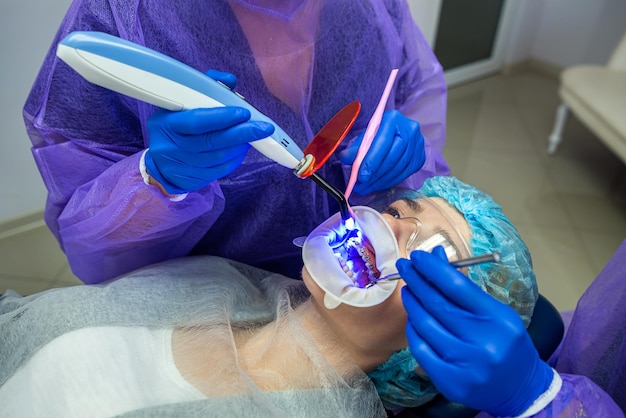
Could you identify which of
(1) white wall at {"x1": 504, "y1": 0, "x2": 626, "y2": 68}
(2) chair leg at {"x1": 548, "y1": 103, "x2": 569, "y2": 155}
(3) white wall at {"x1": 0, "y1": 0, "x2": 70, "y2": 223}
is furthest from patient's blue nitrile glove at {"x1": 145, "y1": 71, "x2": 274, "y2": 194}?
(1) white wall at {"x1": 504, "y1": 0, "x2": 626, "y2": 68}

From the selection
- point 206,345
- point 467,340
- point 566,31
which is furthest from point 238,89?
point 566,31

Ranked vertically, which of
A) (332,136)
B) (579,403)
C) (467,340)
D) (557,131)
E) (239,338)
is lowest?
(557,131)

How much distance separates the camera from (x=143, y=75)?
652 mm

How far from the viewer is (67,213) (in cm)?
97

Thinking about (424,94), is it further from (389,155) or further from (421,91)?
(389,155)

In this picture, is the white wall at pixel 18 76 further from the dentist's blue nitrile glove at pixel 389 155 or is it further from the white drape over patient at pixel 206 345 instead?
the dentist's blue nitrile glove at pixel 389 155

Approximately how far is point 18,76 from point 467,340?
190 cm

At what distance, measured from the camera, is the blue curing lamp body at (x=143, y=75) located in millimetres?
611

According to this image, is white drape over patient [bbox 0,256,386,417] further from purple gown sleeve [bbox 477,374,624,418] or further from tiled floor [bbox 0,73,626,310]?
tiled floor [bbox 0,73,626,310]

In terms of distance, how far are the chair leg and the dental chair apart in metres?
2.09

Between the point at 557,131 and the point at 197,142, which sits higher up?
the point at 197,142

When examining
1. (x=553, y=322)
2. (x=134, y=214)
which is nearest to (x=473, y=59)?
(x=553, y=322)

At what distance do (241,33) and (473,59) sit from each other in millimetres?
3207

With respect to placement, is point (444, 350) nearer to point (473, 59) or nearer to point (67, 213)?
point (67, 213)
